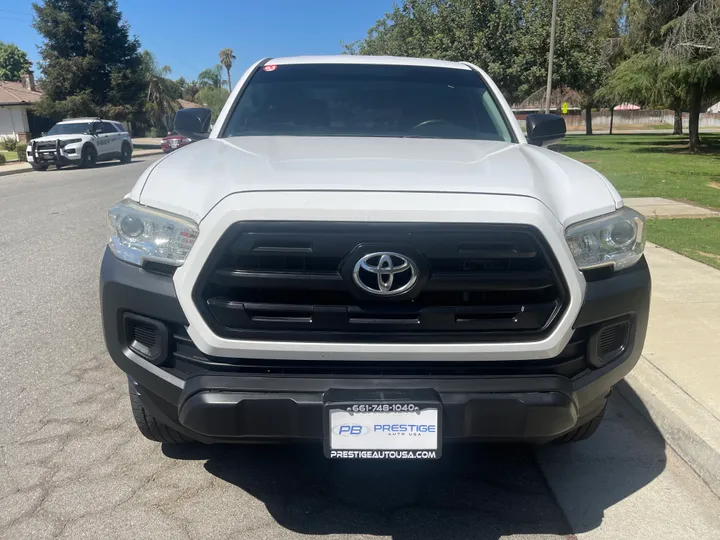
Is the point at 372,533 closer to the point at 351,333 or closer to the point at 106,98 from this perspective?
the point at 351,333

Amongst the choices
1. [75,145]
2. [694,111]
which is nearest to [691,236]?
[75,145]

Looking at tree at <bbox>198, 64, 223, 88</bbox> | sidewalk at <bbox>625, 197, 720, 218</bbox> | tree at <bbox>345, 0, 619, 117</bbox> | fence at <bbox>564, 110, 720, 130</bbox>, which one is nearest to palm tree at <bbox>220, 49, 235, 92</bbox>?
tree at <bbox>198, 64, 223, 88</bbox>

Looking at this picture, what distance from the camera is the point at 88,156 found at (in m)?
22.3

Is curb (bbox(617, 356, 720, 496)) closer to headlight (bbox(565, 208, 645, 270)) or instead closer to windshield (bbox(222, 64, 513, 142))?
headlight (bbox(565, 208, 645, 270))

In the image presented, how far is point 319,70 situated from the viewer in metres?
4.12

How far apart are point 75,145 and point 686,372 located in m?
21.6

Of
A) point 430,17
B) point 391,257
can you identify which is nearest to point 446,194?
point 391,257

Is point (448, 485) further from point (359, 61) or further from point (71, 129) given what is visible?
point (71, 129)

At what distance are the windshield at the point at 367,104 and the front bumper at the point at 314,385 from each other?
1659mm

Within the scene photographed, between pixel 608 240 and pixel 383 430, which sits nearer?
pixel 383 430

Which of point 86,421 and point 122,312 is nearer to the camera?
point 122,312

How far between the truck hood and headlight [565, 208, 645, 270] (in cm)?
4

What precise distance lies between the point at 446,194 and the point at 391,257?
29 centimetres

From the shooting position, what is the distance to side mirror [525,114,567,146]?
160 inches
